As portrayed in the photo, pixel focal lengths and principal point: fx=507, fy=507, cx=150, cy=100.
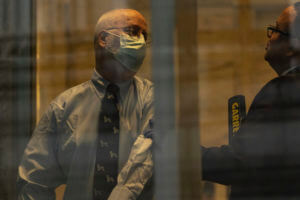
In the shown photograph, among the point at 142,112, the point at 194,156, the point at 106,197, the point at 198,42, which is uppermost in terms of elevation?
the point at 198,42

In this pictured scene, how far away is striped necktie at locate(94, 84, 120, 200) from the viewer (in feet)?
5.12

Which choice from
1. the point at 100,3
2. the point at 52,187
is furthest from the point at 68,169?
the point at 100,3

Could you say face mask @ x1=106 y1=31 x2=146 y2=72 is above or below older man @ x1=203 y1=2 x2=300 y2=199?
above

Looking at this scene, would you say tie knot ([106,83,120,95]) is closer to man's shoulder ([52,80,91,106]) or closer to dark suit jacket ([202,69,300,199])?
man's shoulder ([52,80,91,106])

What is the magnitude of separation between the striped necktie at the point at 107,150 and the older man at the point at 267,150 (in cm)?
28

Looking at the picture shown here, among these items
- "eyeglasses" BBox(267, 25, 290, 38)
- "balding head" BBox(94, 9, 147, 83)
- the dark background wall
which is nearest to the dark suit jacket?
"eyeglasses" BBox(267, 25, 290, 38)

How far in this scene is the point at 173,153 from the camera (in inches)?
59.2

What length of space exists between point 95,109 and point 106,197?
0.91 ft

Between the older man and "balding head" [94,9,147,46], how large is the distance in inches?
17.7

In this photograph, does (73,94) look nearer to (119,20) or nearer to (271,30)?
(119,20)

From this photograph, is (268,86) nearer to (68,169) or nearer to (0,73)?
(68,169)

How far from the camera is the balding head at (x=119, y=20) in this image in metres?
1.64

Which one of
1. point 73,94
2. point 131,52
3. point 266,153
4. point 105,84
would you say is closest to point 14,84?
point 73,94

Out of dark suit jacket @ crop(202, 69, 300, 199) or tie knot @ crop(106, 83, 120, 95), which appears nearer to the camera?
dark suit jacket @ crop(202, 69, 300, 199)
